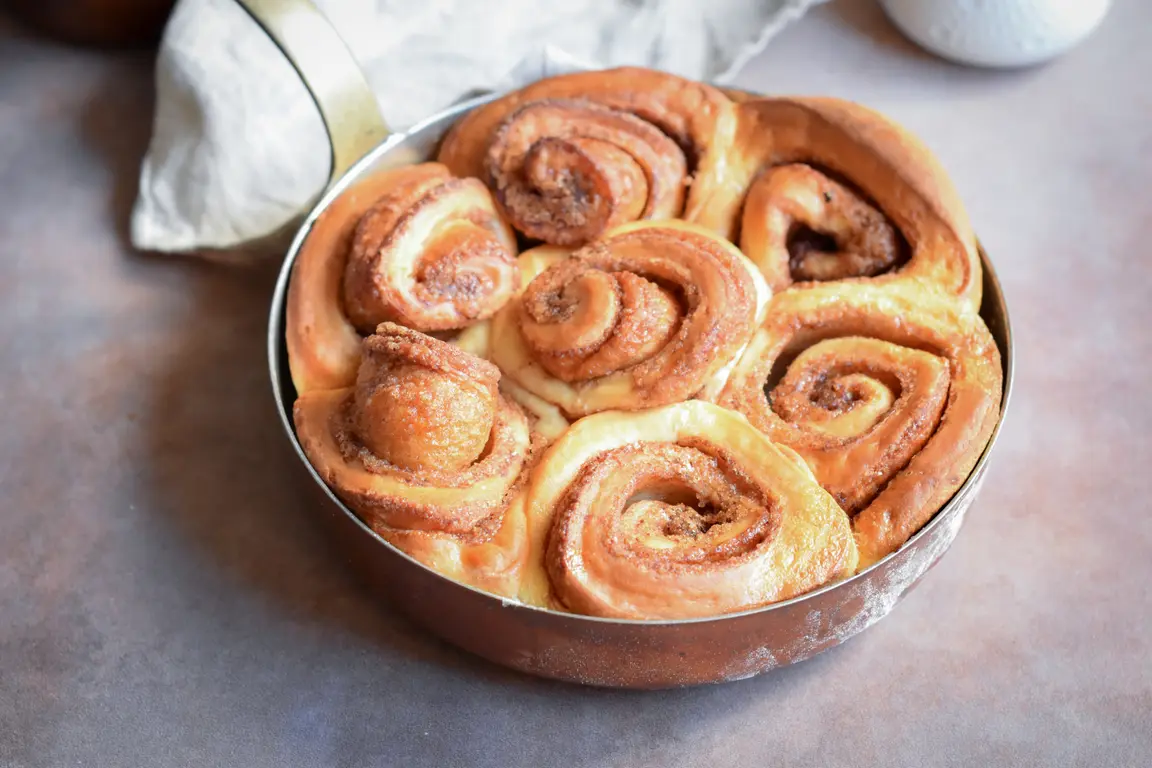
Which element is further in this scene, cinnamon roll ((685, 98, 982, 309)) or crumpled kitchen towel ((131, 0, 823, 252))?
crumpled kitchen towel ((131, 0, 823, 252))

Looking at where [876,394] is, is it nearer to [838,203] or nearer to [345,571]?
[838,203]

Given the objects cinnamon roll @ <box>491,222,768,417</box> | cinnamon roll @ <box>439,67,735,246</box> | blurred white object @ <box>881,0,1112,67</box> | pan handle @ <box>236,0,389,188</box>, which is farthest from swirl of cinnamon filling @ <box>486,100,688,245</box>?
blurred white object @ <box>881,0,1112,67</box>

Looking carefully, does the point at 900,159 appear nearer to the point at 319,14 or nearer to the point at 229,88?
the point at 319,14

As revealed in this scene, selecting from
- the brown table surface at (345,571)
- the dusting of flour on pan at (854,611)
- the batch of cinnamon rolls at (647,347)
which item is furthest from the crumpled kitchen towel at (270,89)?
the dusting of flour on pan at (854,611)

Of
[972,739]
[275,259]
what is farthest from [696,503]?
[275,259]

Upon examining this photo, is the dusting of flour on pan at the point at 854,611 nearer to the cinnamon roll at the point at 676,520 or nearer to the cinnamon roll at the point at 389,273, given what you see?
the cinnamon roll at the point at 676,520

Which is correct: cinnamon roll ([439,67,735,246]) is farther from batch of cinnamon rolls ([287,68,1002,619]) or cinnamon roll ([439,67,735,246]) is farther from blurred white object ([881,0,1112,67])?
blurred white object ([881,0,1112,67])
